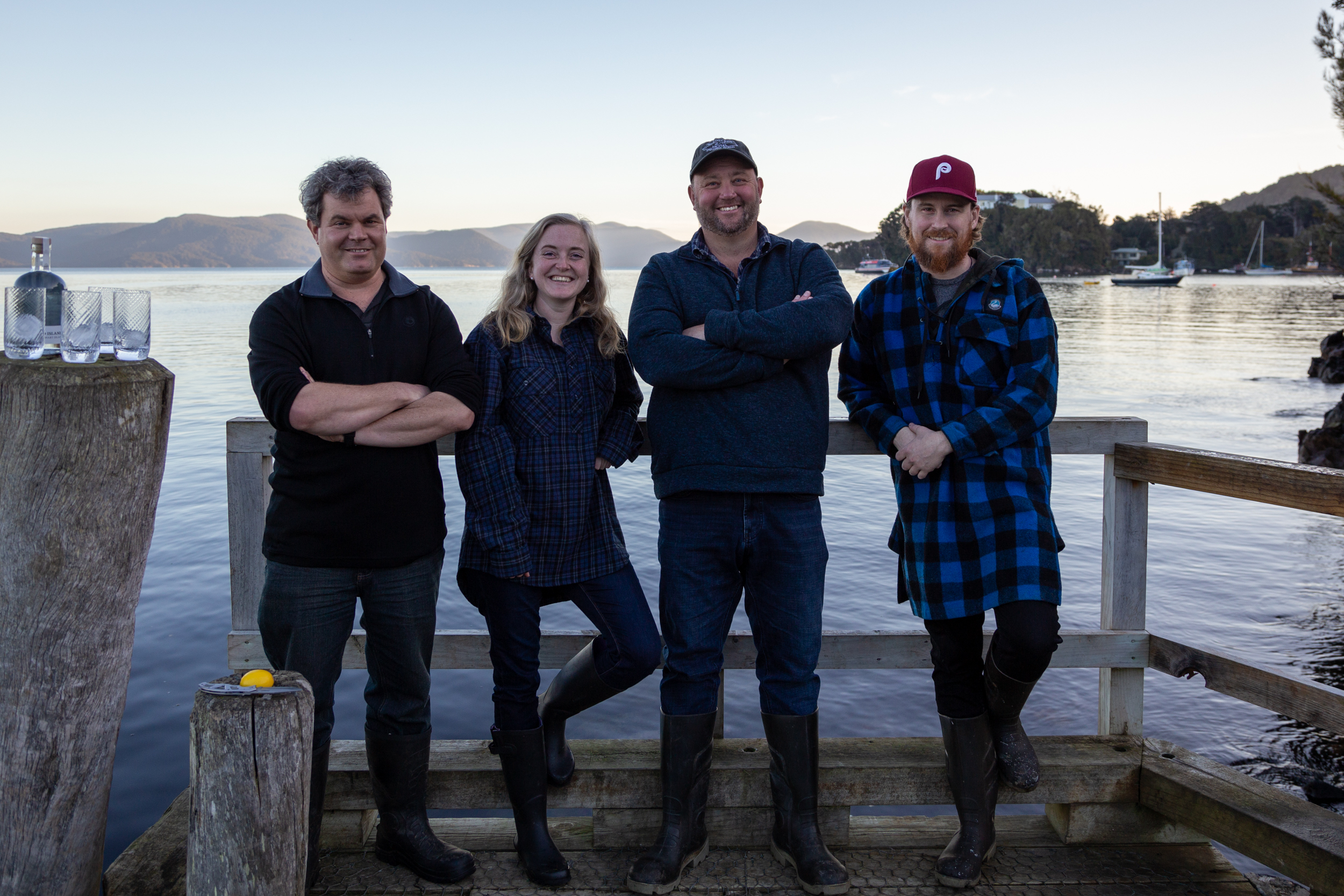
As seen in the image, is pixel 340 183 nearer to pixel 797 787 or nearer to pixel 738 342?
pixel 738 342

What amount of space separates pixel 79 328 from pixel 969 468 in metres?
2.29

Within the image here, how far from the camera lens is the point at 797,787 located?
277 cm

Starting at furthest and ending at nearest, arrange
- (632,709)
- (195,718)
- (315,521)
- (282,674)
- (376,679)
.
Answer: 1. (632,709)
2. (376,679)
3. (315,521)
4. (282,674)
5. (195,718)

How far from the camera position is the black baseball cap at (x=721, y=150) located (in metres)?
2.79

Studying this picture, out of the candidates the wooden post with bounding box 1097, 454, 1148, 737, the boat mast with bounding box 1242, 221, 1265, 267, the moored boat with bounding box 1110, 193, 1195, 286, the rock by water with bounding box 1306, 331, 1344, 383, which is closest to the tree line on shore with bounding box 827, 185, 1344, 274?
the boat mast with bounding box 1242, 221, 1265, 267

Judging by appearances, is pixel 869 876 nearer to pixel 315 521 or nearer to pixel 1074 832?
pixel 1074 832

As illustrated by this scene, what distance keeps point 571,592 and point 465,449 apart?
1.69 ft

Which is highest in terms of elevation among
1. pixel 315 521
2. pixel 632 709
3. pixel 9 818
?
pixel 315 521

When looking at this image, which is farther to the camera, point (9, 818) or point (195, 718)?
point (9, 818)

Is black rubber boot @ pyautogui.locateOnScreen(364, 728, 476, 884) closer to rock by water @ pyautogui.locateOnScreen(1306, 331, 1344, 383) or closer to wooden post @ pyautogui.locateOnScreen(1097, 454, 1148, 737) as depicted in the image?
wooden post @ pyautogui.locateOnScreen(1097, 454, 1148, 737)

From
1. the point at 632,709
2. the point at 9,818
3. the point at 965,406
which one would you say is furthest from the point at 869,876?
the point at 632,709

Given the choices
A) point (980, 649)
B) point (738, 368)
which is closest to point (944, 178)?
point (738, 368)

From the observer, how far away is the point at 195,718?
188 cm

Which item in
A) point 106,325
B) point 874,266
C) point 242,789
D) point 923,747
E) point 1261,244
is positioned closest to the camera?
point 242,789
